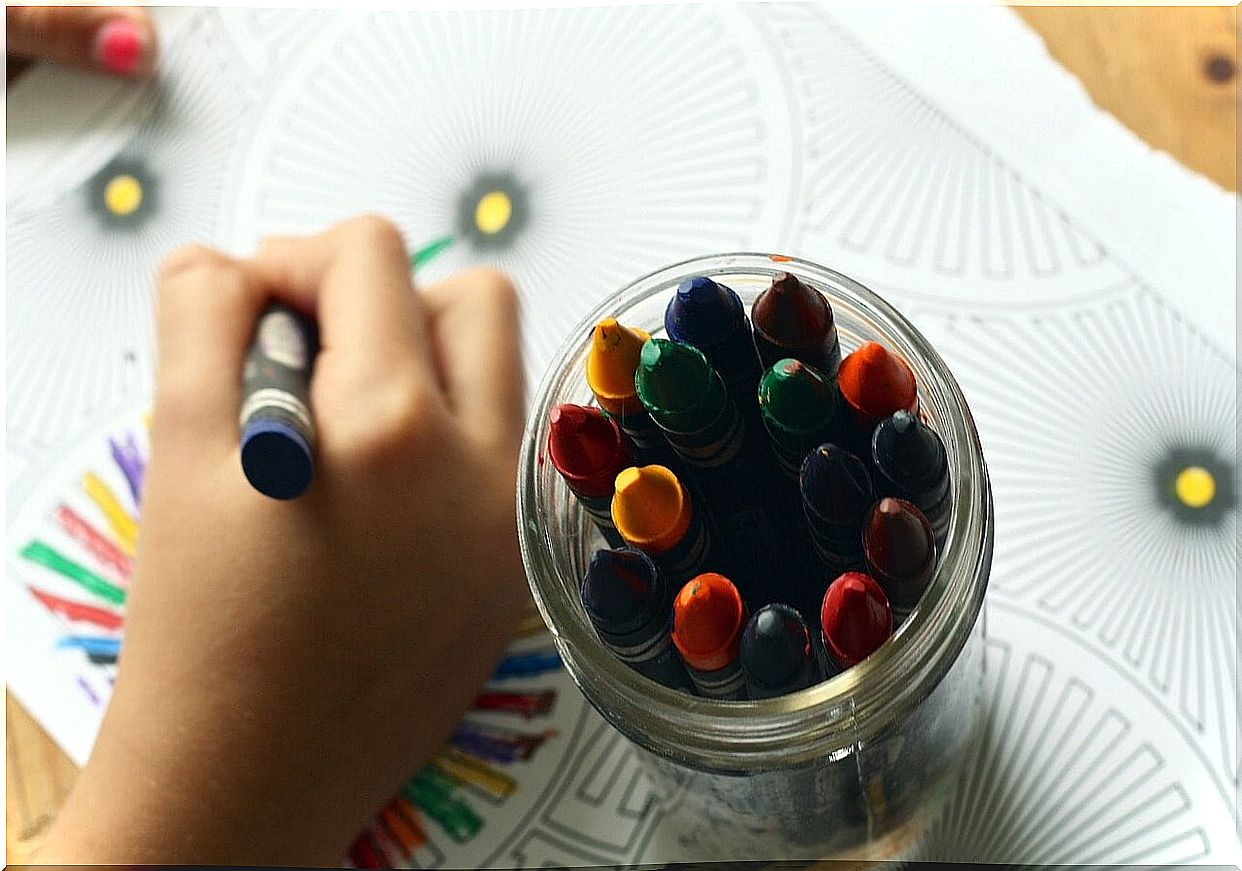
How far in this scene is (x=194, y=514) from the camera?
446 millimetres

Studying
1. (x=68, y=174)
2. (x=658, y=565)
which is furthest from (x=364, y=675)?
(x=68, y=174)

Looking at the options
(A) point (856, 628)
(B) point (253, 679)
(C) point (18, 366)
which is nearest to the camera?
(A) point (856, 628)

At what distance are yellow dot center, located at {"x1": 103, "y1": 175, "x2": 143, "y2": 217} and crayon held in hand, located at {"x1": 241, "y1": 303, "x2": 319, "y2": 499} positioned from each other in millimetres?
119

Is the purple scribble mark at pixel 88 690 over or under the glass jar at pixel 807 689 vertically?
under

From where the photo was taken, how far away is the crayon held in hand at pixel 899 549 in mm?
284

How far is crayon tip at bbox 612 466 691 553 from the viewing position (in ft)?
0.97

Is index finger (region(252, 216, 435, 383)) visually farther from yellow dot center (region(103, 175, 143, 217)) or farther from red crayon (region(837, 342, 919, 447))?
red crayon (region(837, 342, 919, 447))

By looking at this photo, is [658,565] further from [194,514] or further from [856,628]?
[194,514]

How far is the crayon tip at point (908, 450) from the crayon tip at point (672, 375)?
45 mm

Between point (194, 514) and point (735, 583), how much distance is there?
0.75 ft

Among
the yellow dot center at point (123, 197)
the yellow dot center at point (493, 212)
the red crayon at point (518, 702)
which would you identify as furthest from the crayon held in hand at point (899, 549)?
the yellow dot center at point (123, 197)

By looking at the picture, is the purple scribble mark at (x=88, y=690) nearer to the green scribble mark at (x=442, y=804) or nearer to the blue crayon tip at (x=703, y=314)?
the green scribble mark at (x=442, y=804)

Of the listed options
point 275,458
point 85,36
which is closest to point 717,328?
point 275,458

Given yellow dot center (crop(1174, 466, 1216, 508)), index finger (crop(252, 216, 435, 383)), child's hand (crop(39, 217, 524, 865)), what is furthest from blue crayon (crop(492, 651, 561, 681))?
yellow dot center (crop(1174, 466, 1216, 508))
